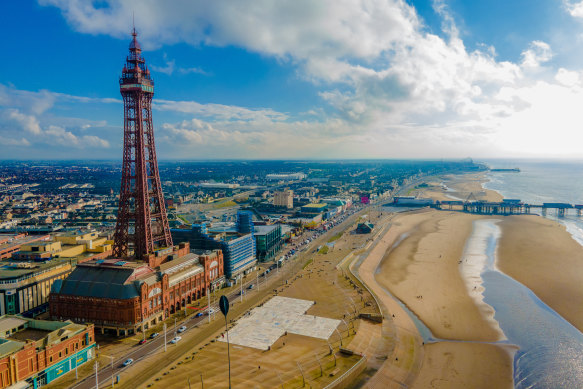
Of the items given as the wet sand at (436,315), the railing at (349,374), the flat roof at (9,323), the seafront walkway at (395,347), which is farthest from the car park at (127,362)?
the wet sand at (436,315)

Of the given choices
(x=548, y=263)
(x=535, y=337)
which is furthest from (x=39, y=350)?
(x=548, y=263)

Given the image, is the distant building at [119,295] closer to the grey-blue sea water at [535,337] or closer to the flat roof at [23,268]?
the flat roof at [23,268]

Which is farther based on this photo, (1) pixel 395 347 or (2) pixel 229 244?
(2) pixel 229 244

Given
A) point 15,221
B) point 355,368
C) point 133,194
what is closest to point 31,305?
point 133,194

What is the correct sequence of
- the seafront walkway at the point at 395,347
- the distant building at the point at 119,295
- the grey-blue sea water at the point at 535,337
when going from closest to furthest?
1. the seafront walkway at the point at 395,347
2. the grey-blue sea water at the point at 535,337
3. the distant building at the point at 119,295

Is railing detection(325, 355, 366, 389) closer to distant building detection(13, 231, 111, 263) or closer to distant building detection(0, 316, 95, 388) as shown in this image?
distant building detection(0, 316, 95, 388)

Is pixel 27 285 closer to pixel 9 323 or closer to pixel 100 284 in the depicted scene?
pixel 9 323
